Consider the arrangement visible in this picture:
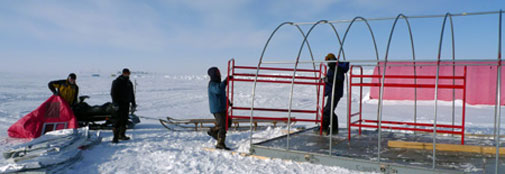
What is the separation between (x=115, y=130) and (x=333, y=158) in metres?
4.92

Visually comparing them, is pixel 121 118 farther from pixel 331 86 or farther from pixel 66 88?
pixel 331 86

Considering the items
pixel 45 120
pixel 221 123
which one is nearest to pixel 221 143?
pixel 221 123

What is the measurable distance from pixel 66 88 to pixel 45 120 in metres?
0.97

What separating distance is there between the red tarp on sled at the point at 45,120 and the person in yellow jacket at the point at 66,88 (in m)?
0.21

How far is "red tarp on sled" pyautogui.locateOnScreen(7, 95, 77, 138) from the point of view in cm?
827

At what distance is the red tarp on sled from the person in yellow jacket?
0.21 meters

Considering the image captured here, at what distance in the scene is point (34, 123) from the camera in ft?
27.4

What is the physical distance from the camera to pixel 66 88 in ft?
29.3

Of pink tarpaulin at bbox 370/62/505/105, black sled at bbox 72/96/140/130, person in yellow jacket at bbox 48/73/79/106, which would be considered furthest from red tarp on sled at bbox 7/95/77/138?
pink tarpaulin at bbox 370/62/505/105

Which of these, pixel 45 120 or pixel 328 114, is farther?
pixel 45 120

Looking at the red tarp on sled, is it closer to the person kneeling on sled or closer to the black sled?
the black sled

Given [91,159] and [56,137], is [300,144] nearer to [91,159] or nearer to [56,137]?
[91,159]

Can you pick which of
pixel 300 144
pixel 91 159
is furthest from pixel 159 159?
pixel 300 144

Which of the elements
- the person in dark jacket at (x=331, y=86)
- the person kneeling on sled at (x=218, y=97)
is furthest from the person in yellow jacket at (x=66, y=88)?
the person in dark jacket at (x=331, y=86)
